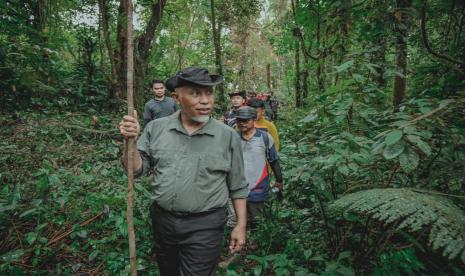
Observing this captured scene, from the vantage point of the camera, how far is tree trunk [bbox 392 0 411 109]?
11.9 feet

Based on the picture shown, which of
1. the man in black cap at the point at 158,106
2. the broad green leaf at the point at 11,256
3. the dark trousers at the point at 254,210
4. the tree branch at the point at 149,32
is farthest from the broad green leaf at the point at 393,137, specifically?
the tree branch at the point at 149,32

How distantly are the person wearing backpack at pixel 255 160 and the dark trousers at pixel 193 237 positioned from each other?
188cm

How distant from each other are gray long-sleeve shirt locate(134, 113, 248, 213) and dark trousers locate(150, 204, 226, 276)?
0.09 meters

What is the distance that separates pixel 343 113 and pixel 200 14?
50.8 feet

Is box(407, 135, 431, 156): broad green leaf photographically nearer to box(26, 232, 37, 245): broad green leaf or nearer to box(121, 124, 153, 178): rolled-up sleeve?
box(121, 124, 153, 178): rolled-up sleeve

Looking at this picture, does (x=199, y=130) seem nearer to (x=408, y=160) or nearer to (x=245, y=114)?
(x=408, y=160)

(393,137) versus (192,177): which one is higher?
(393,137)

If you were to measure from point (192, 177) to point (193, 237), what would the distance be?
0.46 m

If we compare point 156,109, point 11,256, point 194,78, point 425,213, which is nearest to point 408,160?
point 425,213

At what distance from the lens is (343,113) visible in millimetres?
2844

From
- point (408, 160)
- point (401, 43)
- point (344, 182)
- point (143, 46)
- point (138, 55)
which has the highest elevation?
point (143, 46)

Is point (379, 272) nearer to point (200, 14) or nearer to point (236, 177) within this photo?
point (236, 177)

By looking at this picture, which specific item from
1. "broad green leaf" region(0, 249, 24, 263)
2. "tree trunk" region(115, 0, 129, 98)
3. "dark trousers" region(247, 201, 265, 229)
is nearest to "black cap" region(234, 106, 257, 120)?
"dark trousers" region(247, 201, 265, 229)

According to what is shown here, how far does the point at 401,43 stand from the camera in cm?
433
